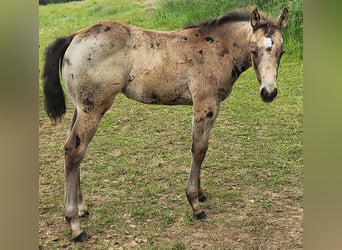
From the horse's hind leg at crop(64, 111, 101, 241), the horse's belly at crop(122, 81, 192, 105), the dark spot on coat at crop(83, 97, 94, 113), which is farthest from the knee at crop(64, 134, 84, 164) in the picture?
the horse's belly at crop(122, 81, 192, 105)

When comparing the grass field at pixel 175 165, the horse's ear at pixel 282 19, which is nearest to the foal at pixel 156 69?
the horse's ear at pixel 282 19

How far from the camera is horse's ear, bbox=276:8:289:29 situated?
2.15 metres

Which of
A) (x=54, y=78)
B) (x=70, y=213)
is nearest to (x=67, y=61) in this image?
(x=54, y=78)

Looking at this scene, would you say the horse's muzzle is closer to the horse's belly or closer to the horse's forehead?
the horse's forehead

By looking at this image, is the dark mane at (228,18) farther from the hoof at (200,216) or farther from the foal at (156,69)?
the hoof at (200,216)

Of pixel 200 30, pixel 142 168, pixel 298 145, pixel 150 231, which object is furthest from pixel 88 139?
pixel 298 145

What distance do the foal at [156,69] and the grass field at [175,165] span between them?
0.38 ft

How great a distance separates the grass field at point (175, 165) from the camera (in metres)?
2.27

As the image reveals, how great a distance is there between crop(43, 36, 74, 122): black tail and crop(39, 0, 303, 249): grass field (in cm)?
9

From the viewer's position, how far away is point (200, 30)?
91.7 inches

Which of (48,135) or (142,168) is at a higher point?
(48,135)
